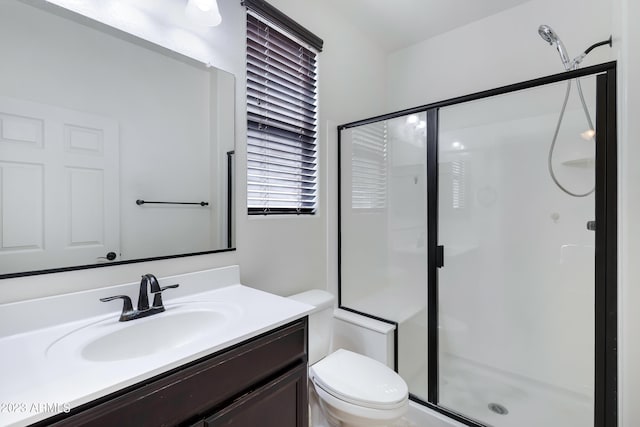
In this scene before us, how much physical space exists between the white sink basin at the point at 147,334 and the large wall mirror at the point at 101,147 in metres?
0.25

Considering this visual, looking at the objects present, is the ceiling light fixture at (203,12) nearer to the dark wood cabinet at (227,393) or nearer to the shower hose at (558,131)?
the dark wood cabinet at (227,393)

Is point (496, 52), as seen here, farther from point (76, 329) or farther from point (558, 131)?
point (76, 329)

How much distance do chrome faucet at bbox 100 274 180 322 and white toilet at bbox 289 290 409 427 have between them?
589 mm

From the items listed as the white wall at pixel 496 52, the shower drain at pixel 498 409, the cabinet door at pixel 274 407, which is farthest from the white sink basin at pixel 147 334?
the white wall at pixel 496 52

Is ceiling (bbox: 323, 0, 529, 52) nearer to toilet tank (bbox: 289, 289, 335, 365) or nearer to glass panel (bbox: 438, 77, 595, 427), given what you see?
glass panel (bbox: 438, 77, 595, 427)

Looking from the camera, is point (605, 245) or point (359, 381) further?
point (359, 381)

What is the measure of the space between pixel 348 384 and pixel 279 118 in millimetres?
1454

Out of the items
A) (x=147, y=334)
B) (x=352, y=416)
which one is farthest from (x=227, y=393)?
(x=352, y=416)

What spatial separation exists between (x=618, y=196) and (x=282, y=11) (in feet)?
6.12

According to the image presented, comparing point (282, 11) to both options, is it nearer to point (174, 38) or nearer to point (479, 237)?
point (174, 38)

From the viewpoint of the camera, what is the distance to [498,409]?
166 cm

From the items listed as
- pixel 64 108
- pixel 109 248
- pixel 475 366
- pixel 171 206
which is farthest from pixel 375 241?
pixel 64 108

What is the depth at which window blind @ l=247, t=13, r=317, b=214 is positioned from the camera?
157 cm

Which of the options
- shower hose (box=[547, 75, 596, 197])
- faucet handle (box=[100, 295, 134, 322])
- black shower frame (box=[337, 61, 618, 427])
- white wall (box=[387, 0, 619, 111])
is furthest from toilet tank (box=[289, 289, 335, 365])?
white wall (box=[387, 0, 619, 111])
